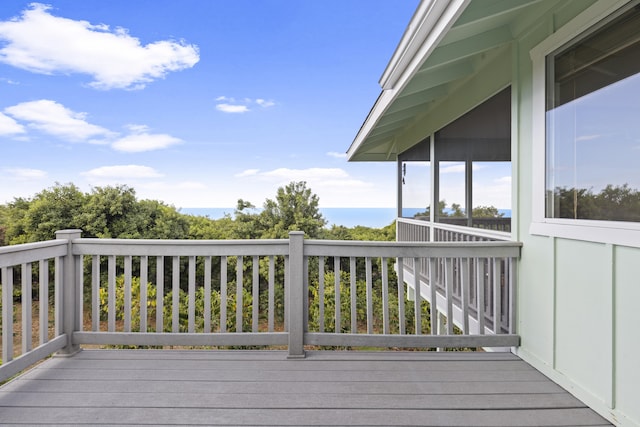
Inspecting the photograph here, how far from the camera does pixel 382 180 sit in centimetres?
3048

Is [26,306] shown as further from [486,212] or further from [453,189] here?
[453,189]

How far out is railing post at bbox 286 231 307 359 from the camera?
2717 millimetres

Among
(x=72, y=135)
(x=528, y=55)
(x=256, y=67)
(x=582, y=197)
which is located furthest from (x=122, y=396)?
(x=72, y=135)

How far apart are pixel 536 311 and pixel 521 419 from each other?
2.96ft

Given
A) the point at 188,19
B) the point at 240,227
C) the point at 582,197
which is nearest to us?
the point at 582,197

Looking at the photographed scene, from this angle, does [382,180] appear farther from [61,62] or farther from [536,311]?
[536,311]

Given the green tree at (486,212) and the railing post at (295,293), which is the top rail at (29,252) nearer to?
the railing post at (295,293)

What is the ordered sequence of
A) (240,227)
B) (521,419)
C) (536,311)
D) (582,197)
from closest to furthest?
1. (521,419)
2. (582,197)
3. (536,311)
4. (240,227)

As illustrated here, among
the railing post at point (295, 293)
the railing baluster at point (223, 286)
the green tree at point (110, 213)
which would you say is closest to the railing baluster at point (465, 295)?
the railing post at point (295, 293)

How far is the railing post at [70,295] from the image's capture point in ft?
9.11

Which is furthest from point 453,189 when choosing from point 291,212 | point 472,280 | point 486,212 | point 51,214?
point 51,214

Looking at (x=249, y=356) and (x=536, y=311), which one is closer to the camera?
(x=536, y=311)

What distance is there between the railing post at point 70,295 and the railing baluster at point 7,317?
47 centimetres

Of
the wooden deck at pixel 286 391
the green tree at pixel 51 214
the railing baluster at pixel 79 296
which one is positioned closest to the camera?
the wooden deck at pixel 286 391
